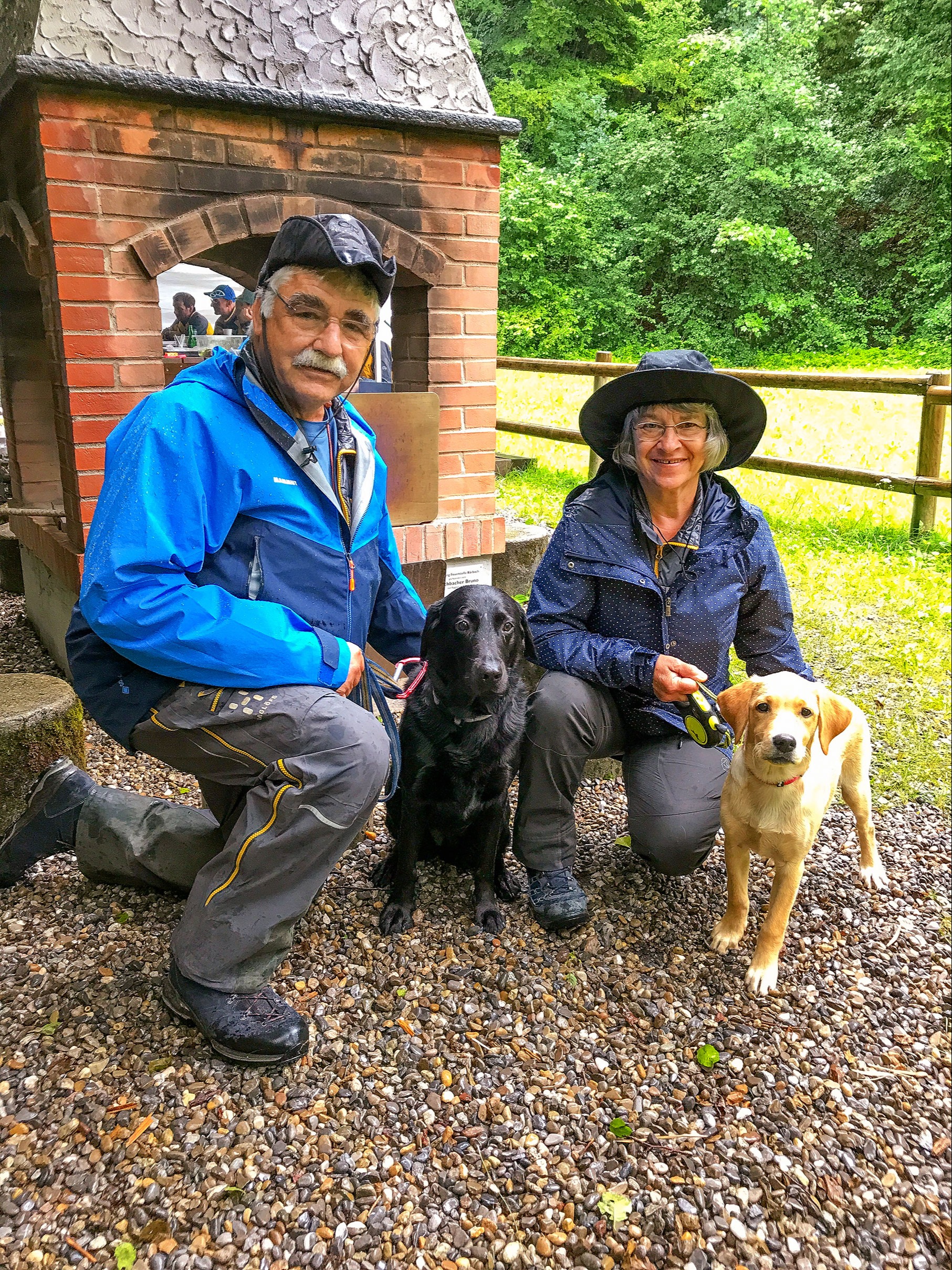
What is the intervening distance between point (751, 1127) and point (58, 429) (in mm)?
3326

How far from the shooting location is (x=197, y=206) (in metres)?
3.33

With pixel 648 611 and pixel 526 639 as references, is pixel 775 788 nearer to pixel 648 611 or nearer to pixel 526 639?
pixel 648 611

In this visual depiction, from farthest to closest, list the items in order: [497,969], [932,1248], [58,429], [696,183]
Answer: [696,183], [58,429], [497,969], [932,1248]

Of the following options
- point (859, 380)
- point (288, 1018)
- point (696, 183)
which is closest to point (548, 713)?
point (288, 1018)

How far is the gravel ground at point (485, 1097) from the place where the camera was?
5.51 feet

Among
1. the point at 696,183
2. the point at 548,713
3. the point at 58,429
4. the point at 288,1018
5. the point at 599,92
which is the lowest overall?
the point at 288,1018

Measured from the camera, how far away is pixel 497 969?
94.3 inches

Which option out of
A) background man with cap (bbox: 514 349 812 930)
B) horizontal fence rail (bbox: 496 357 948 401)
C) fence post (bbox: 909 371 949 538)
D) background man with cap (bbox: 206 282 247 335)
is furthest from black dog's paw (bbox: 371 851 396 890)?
background man with cap (bbox: 206 282 247 335)

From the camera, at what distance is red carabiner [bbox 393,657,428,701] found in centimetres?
251

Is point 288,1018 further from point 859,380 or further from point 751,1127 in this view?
point 859,380

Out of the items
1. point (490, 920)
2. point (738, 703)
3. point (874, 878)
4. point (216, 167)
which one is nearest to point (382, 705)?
point (490, 920)

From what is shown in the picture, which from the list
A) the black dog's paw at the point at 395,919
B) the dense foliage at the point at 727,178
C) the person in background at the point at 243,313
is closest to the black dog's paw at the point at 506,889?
the black dog's paw at the point at 395,919

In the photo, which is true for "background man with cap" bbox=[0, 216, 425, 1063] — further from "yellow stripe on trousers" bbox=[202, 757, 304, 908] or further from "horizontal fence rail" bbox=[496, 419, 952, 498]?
"horizontal fence rail" bbox=[496, 419, 952, 498]

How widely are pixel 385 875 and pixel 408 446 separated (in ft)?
6.32
